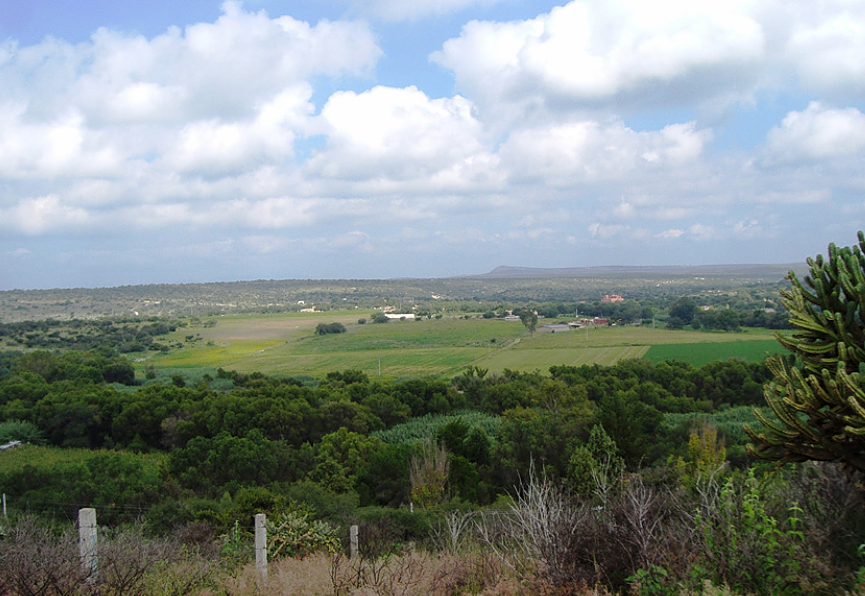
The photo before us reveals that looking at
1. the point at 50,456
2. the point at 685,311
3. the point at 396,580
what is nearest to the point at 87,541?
the point at 396,580

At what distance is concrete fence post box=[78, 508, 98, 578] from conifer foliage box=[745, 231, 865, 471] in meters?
7.17

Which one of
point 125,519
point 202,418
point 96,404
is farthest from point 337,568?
point 96,404

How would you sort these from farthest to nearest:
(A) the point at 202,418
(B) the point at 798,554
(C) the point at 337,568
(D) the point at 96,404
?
(D) the point at 96,404 → (A) the point at 202,418 → (C) the point at 337,568 → (B) the point at 798,554

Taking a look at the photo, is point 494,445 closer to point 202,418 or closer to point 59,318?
point 202,418

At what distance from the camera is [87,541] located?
639 centimetres

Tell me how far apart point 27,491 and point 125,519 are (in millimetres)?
5942

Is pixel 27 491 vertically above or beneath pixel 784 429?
beneath

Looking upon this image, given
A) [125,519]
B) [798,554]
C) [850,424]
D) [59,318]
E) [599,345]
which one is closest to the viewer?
[798,554]

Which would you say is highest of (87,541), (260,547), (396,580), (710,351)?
(87,541)

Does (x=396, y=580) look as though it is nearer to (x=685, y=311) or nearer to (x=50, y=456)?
(x=50, y=456)

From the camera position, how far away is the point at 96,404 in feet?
133

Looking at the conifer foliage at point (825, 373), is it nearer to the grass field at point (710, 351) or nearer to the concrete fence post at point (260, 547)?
the concrete fence post at point (260, 547)

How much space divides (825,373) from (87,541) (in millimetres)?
7560

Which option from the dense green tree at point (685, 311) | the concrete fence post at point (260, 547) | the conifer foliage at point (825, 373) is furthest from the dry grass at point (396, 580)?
the dense green tree at point (685, 311)
